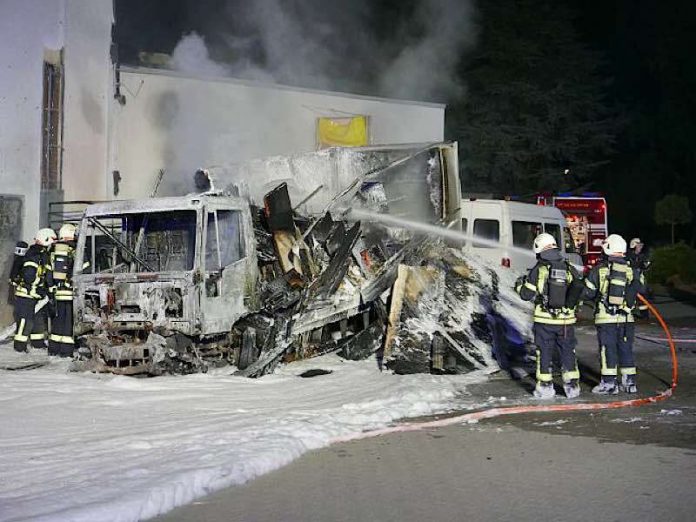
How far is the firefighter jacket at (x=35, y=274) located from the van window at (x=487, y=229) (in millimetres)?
7328

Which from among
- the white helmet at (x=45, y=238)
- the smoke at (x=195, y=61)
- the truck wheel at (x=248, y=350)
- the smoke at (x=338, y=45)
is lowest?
the truck wheel at (x=248, y=350)

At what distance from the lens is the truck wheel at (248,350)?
30.6 feet

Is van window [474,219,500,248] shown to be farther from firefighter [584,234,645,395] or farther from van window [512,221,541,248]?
firefighter [584,234,645,395]

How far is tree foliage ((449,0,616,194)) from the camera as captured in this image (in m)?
32.8

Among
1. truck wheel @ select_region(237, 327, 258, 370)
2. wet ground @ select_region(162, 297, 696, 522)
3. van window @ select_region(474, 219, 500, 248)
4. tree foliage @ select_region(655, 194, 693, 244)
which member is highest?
tree foliage @ select_region(655, 194, 693, 244)

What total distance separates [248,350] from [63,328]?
2784 millimetres

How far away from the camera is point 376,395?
26.6 ft

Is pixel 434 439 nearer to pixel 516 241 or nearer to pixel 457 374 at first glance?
pixel 457 374

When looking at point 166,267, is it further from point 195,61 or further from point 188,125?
point 195,61

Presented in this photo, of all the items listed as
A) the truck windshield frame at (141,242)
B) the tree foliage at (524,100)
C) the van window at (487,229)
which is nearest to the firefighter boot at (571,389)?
the truck windshield frame at (141,242)

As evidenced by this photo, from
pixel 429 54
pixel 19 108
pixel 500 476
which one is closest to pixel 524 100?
pixel 429 54

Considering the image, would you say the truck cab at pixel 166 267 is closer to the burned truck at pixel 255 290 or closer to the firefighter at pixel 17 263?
the burned truck at pixel 255 290

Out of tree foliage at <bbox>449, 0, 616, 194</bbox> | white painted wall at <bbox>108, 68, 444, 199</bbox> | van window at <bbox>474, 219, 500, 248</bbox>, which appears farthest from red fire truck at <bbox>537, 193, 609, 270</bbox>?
tree foliage at <bbox>449, 0, 616, 194</bbox>

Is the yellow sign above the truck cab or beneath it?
above
